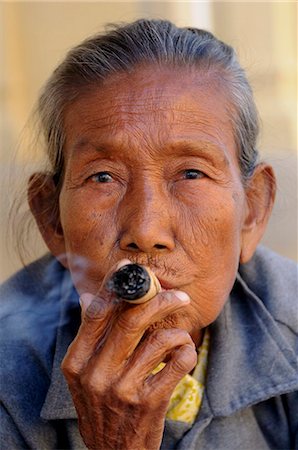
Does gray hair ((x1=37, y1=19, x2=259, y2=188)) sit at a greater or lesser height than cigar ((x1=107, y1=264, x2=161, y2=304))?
greater

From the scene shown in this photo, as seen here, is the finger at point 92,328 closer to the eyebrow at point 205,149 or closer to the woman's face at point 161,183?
the woman's face at point 161,183

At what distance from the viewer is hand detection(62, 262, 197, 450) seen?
6.38 feet

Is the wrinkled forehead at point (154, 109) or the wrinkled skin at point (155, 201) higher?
the wrinkled forehead at point (154, 109)

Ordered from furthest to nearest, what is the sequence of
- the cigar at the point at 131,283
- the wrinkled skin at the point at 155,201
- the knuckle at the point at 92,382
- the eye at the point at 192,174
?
1. the eye at the point at 192,174
2. the wrinkled skin at the point at 155,201
3. the knuckle at the point at 92,382
4. the cigar at the point at 131,283

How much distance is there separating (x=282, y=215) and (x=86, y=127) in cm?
164

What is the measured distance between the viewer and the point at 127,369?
6.56ft

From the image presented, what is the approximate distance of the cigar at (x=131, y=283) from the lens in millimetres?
1875

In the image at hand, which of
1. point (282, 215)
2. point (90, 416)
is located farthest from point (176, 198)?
point (282, 215)

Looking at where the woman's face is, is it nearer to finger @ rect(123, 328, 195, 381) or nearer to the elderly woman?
the elderly woman

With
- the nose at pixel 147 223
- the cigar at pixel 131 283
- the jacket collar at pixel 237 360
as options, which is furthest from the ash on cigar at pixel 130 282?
the jacket collar at pixel 237 360

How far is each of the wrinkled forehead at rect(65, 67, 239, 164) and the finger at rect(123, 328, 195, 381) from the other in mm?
633

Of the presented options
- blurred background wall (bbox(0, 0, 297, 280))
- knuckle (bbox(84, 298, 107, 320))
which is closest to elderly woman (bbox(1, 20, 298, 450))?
knuckle (bbox(84, 298, 107, 320))

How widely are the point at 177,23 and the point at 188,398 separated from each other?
2722 mm

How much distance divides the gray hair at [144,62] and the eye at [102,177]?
0.80 ft
